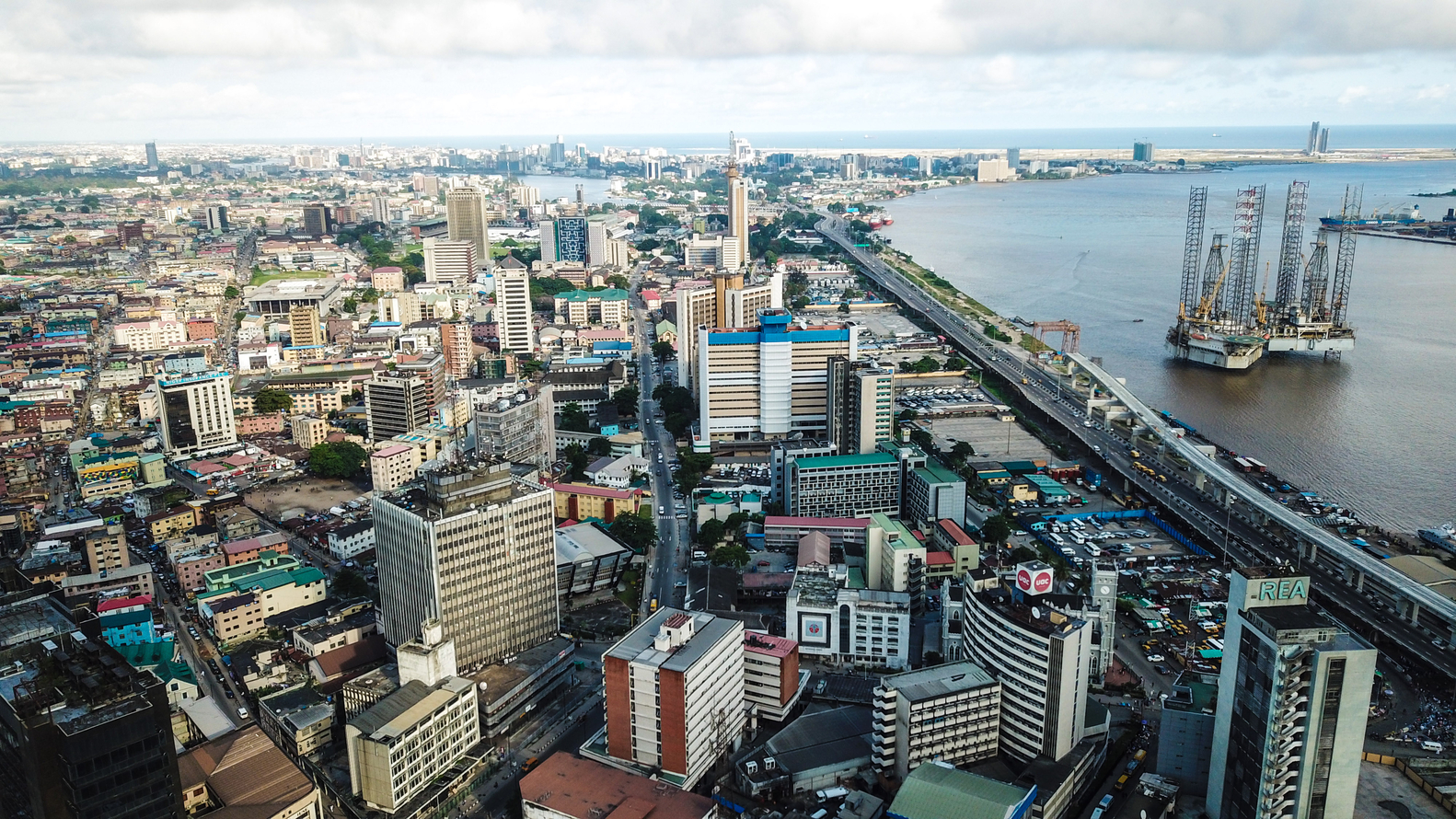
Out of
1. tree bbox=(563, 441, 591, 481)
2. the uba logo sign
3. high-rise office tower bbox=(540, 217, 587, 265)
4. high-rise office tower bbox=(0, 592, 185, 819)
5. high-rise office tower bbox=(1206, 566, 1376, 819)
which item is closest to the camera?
high-rise office tower bbox=(0, 592, 185, 819)

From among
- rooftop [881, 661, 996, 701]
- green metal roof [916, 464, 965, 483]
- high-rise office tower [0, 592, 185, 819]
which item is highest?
high-rise office tower [0, 592, 185, 819]

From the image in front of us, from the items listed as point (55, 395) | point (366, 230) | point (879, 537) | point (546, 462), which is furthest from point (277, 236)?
point (879, 537)

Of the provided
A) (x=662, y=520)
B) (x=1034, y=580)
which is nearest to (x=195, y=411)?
(x=662, y=520)

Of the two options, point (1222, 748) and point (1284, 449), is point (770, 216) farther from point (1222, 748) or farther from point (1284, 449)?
point (1222, 748)

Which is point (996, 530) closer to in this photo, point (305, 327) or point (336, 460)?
point (336, 460)

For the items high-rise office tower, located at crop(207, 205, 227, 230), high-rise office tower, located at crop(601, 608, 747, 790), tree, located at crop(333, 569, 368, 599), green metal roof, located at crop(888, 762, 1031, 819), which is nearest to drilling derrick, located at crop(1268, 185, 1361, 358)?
green metal roof, located at crop(888, 762, 1031, 819)

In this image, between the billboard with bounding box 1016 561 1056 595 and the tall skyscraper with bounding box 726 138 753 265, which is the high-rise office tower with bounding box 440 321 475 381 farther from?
the billboard with bounding box 1016 561 1056 595
